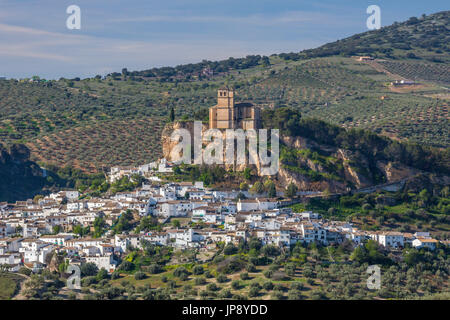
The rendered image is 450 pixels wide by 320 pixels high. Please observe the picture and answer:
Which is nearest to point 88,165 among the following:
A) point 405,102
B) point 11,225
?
point 11,225

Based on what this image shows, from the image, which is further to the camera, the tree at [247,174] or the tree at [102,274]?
the tree at [247,174]

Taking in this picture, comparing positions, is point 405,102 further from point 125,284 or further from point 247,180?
point 125,284

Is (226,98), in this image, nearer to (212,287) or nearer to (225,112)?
(225,112)

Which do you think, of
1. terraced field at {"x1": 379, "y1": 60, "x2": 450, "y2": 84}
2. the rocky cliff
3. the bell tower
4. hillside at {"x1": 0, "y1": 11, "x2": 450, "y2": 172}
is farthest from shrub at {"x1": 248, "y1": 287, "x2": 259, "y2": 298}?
terraced field at {"x1": 379, "y1": 60, "x2": 450, "y2": 84}

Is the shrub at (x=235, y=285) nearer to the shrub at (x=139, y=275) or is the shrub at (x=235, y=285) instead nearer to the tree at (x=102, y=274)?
the shrub at (x=139, y=275)

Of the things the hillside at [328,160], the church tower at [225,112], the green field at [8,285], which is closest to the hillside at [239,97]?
the hillside at [328,160]

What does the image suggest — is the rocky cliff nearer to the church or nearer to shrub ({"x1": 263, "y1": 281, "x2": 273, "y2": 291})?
the church
